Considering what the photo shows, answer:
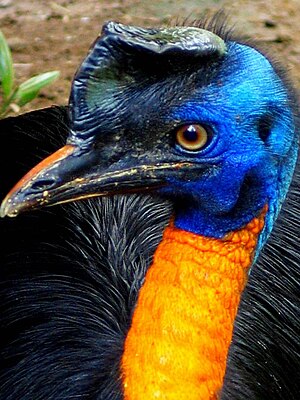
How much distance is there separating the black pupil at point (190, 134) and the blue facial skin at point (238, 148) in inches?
0.6

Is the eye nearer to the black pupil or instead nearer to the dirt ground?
the black pupil

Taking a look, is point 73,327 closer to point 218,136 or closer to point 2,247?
point 2,247

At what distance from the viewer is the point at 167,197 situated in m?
2.21

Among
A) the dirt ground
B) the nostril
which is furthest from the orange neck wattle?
the dirt ground

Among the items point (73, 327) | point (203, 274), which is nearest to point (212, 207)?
point (203, 274)

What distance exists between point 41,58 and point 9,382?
205 centimetres

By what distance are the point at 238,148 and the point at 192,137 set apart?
0.31 ft

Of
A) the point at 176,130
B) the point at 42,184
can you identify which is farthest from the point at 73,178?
the point at 176,130

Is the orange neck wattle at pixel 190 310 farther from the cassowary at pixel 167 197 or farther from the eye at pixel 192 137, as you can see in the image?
the eye at pixel 192 137

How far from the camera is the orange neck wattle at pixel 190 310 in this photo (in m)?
2.22

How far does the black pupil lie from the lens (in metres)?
2.09

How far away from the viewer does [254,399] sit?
2670 millimetres

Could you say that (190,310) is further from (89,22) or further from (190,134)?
(89,22)

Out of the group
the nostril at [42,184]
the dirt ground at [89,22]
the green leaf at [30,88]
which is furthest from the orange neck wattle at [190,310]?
the dirt ground at [89,22]
